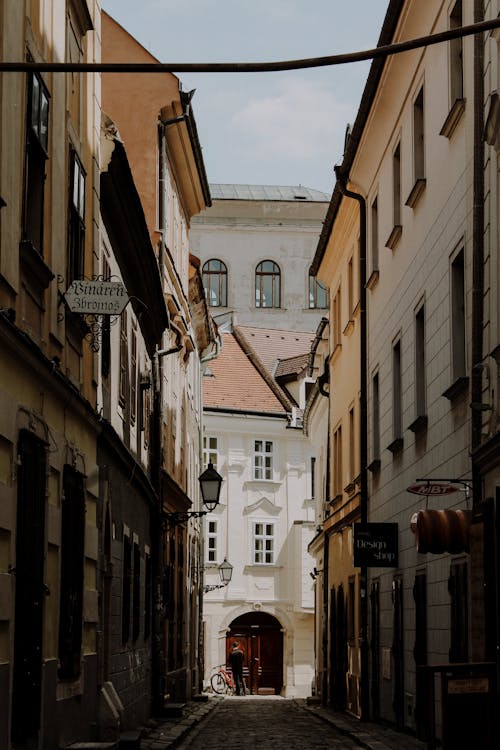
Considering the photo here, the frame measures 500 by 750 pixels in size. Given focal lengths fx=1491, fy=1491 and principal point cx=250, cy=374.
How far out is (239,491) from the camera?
2240 inches

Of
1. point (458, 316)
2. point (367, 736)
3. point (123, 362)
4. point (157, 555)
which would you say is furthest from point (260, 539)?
point (458, 316)

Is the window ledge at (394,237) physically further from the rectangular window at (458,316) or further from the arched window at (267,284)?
the arched window at (267,284)

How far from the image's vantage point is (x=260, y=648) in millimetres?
56156

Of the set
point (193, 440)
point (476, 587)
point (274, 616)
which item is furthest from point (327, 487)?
point (476, 587)

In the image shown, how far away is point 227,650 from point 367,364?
31067 millimetres

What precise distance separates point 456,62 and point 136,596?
9418 millimetres

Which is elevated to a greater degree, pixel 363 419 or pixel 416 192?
pixel 416 192

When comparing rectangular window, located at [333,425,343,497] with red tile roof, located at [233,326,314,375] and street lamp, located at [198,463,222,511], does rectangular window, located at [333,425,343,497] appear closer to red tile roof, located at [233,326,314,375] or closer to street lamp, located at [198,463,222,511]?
street lamp, located at [198,463,222,511]

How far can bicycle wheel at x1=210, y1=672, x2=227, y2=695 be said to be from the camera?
169ft

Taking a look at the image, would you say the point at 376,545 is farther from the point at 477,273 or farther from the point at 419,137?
the point at 477,273

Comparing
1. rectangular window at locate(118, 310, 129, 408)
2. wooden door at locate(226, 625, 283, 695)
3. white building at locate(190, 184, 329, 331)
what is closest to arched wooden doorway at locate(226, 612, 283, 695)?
wooden door at locate(226, 625, 283, 695)

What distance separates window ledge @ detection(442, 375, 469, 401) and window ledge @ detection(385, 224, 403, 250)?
214 inches

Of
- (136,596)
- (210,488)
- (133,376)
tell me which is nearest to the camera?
Answer: (133,376)

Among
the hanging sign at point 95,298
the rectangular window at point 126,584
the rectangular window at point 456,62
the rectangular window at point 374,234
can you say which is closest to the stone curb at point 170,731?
the rectangular window at point 126,584
